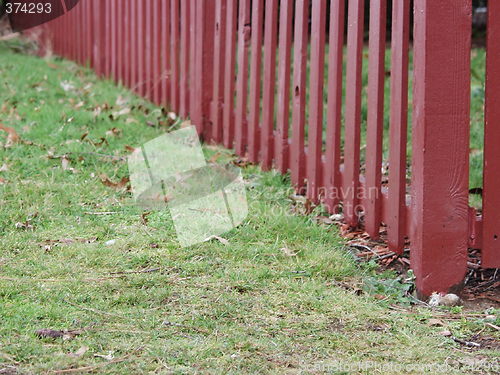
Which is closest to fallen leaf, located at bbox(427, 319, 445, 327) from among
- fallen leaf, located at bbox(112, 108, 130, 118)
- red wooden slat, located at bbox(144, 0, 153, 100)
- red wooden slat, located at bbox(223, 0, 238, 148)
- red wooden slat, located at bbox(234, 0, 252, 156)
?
red wooden slat, located at bbox(234, 0, 252, 156)

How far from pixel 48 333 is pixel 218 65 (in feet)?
8.79

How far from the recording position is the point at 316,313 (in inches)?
93.8

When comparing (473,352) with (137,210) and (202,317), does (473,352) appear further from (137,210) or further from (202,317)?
(137,210)

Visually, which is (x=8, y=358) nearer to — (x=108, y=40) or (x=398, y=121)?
(x=398, y=121)

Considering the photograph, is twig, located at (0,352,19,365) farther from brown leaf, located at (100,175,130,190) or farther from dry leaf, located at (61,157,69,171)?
dry leaf, located at (61,157,69,171)

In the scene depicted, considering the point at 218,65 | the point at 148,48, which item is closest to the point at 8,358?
the point at 218,65

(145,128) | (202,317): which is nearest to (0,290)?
(202,317)

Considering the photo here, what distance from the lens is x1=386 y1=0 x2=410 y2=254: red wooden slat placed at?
262 cm

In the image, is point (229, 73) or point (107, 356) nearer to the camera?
point (107, 356)

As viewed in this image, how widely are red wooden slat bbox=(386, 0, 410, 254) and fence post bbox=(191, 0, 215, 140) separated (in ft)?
6.68

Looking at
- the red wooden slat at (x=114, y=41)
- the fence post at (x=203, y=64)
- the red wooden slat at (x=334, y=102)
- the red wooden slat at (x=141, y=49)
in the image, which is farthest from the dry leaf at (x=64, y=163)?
the red wooden slat at (x=114, y=41)

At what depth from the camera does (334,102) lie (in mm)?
3170

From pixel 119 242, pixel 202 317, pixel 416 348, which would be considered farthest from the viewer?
pixel 119 242

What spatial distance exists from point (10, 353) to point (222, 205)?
156 centimetres
